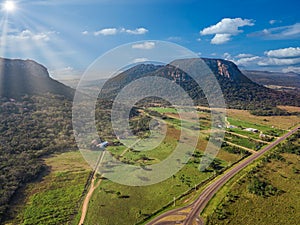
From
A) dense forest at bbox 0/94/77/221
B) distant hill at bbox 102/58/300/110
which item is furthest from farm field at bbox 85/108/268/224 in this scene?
distant hill at bbox 102/58/300/110

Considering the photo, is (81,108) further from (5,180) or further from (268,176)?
(268,176)

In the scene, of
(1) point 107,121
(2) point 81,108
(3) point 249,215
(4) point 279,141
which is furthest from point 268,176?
(2) point 81,108

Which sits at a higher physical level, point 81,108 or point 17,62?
point 17,62

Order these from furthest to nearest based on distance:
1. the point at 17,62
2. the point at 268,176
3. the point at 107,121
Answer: the point at 17,62
the point at 107,121
the point at 268,176

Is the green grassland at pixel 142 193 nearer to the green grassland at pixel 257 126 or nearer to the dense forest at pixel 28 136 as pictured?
the dense forest at pixel 28 136

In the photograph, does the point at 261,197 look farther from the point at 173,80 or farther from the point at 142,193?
the point at 173,80

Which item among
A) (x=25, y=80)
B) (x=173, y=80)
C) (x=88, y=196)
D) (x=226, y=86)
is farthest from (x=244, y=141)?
(x=226, y=86)

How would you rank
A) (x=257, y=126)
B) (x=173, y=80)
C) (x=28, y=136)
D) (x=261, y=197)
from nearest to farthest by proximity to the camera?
1. (x=261, y=197)
2. (x=28, y=136)
3. (x=257, y=126)
4. (x=173, y=80)
